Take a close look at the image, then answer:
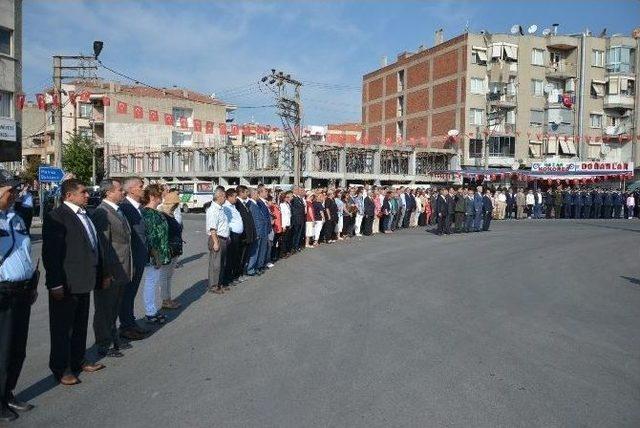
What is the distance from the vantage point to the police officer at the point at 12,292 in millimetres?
4344

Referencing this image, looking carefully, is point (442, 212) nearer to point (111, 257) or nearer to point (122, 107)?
point (111, 257)

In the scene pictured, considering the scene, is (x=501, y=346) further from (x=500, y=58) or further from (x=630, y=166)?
(x=500, y=58)

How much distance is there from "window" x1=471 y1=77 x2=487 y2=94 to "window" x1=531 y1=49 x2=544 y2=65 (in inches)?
213

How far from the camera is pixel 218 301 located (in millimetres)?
8906

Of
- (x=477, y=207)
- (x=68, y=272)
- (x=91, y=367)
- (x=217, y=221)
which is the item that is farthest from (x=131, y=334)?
(x=477, y=207)

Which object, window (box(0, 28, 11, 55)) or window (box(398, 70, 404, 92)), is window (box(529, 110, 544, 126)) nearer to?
window (box(398, 70, 404, 92))

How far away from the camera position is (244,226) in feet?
34.6

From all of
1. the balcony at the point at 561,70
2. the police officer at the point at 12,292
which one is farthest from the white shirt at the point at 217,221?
the balcony at the point at 561,70


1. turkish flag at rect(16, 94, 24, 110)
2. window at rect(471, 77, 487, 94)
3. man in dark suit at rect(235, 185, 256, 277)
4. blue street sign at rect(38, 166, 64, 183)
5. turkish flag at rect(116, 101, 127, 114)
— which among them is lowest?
man in dark suit at rect(235, 185, 256, 277)

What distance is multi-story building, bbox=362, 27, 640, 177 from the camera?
48.3 m

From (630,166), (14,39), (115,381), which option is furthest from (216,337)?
(630,166)

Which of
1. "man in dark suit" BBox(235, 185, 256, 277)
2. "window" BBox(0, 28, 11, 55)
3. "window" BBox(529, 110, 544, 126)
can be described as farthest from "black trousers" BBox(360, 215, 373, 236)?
"window" BBox(529, 110, 544, 126)

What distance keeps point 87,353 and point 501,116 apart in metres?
47.2

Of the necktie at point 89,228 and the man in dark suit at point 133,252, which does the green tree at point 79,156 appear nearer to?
the man in dark suit at point 133,252
